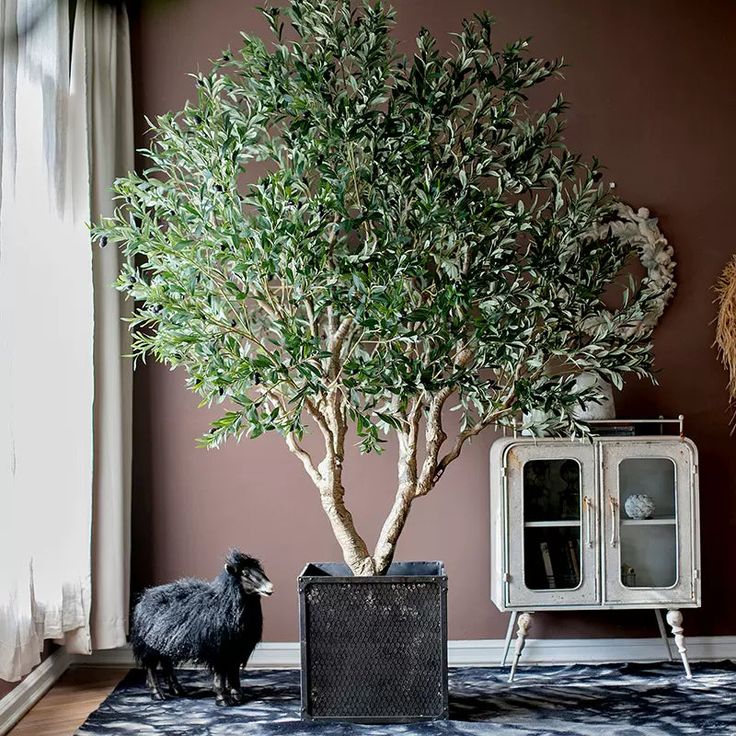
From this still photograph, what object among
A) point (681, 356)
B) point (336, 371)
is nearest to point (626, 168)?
point (681, 356)

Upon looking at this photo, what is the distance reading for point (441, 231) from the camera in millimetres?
3254

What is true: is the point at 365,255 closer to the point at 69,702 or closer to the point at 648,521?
the point at 648,521

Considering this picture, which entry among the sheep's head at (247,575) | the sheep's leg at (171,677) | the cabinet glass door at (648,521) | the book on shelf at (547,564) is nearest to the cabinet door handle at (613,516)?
the cabinet glass door at (648,521)

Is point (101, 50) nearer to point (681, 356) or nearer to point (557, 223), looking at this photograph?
point (557, 223)

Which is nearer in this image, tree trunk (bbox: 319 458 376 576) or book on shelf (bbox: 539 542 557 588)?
tree trunk (bbox: 319 458 376 576)

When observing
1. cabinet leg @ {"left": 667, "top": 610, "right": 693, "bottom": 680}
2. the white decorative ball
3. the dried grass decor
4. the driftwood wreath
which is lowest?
cabinet leg @ {"left": 667, "top": 610, "right": 693, "bottom": 680}

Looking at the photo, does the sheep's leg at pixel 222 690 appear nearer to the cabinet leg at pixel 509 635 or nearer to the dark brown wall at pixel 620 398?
the dark brown wall at pixel 620 398

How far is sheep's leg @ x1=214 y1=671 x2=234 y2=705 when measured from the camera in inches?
139

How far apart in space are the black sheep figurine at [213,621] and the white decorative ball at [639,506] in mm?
1391

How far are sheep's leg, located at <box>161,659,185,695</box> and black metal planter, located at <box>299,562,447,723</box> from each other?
546 mm

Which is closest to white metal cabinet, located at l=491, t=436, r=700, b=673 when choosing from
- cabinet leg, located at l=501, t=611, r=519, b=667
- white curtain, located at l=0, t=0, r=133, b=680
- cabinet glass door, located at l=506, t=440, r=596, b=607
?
cabinet glass door, located at l=506, t=440, r=596, b=607

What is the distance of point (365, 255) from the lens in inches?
124

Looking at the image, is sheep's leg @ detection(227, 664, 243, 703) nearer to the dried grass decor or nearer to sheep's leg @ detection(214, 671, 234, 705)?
sheep's leg @ detection(214, 671, 234, 705)

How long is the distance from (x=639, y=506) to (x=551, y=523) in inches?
13.3
